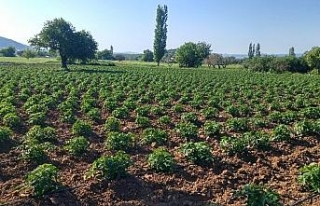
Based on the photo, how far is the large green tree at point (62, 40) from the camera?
5803 cm

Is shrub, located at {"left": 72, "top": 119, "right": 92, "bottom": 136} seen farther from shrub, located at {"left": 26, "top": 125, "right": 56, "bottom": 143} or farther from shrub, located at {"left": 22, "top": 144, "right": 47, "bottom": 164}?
shrub, located at {"left": 22, "top": 144, "right": 47, "bottom": 164}

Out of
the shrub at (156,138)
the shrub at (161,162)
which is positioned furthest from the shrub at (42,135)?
the shrub at (161,162)

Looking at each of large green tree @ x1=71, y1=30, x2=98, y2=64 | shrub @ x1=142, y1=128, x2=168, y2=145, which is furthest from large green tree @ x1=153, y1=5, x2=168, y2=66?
shrub @ x1=142, y1=128, x2=168, y2=145

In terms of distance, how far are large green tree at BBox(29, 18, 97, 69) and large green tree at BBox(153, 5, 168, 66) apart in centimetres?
3938

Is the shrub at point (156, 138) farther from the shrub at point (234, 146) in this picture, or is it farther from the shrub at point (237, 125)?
the shrub at point (237, 125)

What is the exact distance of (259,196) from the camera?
769cm

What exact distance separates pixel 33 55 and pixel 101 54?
2469 centimetres

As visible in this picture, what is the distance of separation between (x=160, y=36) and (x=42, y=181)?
3704 inches

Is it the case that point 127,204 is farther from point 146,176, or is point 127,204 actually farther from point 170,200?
point 146,176

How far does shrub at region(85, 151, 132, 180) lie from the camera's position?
9.05 meters

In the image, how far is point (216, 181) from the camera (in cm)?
927

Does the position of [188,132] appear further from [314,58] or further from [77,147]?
[314,58]

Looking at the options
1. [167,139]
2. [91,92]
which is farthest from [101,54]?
[167,139]

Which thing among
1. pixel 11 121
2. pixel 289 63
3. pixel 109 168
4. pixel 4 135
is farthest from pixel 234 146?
pixel 289 63
